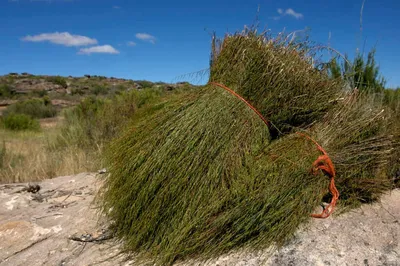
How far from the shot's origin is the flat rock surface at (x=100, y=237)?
91.4 inches

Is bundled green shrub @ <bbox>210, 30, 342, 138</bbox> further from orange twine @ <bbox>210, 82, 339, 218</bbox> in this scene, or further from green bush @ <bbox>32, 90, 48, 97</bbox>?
green bush @ <bbox>32, 90, 48, 97</bbox>

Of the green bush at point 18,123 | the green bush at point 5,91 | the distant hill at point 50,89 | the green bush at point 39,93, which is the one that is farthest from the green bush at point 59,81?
the green bush at point 18,123

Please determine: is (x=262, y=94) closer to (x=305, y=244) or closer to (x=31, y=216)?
(x=305, y=244)

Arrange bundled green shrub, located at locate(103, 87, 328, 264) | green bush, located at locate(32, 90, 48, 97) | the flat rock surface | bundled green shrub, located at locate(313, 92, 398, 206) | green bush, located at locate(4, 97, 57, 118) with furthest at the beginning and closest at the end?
green bush, located at locate(32, 90, 48, 97), green bush, located at locate(4, 97, 57, 118), bundled green shrub, located at locate(313, 92, 398, 206), bundled green shrub, located at locate(103, 87, 328, 264), the flat rock surface

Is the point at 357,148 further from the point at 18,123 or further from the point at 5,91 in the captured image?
the point at 5,91

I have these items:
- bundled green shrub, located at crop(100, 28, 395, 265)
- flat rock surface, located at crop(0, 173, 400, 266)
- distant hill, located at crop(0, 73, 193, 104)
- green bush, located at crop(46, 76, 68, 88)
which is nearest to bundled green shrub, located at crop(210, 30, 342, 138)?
bundled green shrub, located at crop(100, 28, 395, 265)

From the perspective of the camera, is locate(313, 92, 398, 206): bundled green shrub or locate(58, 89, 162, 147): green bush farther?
locate(58, 89, 162, 147): green bush

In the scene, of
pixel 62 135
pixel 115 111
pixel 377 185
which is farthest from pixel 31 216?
pixel 62 135

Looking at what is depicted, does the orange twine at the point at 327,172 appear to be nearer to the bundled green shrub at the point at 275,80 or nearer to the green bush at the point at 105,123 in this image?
the bundled green shrub at the point at 275,80

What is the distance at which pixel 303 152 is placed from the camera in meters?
2.80

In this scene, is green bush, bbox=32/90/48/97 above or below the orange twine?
above

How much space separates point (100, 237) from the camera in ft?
10.0

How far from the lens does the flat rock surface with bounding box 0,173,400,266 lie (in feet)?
7.62

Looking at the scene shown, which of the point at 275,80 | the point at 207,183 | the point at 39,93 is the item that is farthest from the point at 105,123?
the point at 39,93
